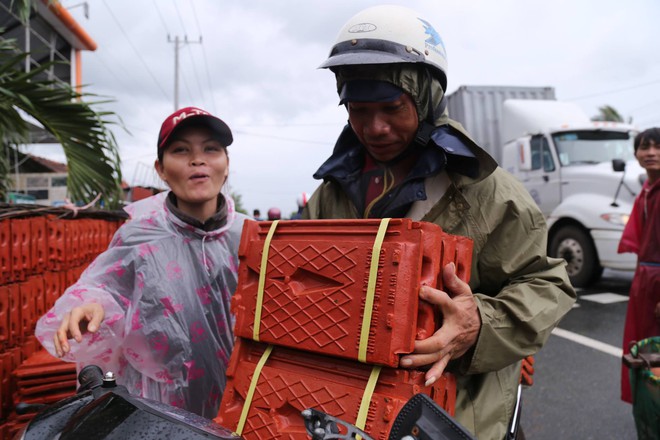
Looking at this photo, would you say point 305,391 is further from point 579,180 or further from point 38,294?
point 579,180

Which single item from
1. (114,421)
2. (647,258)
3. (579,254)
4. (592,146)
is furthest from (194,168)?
(592,146)

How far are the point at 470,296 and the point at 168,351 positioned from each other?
123cm

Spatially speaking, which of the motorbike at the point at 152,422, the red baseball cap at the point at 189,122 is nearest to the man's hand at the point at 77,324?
the motorbike at the point at 152,422

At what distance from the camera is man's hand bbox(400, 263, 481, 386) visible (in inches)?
49.4

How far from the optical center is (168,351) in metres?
1.98

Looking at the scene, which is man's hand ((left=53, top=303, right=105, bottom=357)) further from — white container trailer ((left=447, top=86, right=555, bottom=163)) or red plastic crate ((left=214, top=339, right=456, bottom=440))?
white container trailer ((left=447, top=86, right=555, bottom=163))

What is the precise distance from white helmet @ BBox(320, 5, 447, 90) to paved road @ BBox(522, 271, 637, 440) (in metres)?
3.24

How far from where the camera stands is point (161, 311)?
6.47 feet

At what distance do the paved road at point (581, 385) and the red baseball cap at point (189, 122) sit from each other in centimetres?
323

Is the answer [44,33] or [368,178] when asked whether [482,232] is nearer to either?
[368,178]

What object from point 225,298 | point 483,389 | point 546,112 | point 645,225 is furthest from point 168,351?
point 546,112

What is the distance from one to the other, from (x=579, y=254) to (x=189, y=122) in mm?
7925

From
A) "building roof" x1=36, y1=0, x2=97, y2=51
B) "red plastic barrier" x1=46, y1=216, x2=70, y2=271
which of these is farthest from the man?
"building roof" x1=36, y1=0, x2=97, y2=51

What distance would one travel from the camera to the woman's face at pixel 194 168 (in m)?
2.16
